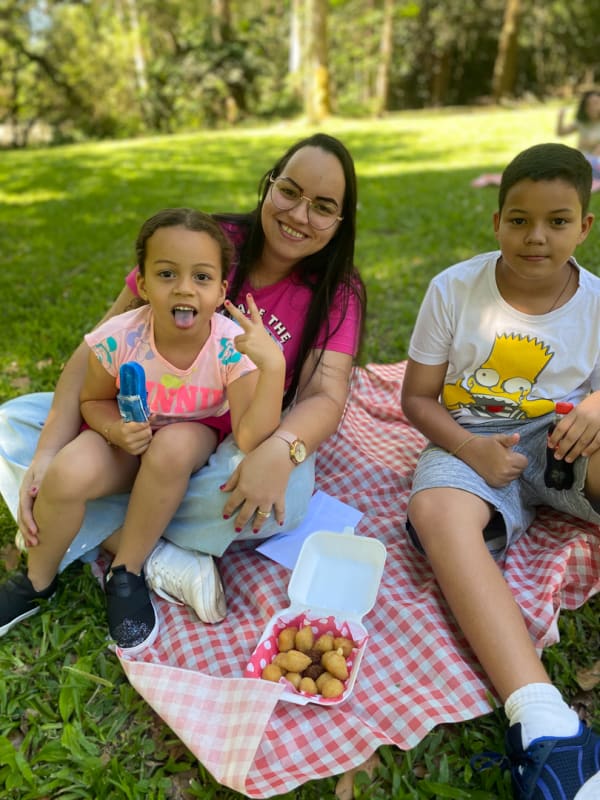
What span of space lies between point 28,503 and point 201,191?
6.39 m

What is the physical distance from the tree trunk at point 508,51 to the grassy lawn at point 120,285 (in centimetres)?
379

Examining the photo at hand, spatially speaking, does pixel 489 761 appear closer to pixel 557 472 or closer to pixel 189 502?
pixel 557 472

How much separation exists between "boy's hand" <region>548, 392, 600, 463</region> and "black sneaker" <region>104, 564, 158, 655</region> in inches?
49.6

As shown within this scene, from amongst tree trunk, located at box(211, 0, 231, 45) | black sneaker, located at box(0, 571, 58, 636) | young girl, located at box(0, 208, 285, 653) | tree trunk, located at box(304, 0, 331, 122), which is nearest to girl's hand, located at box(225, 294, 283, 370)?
young girl, located at box(0, 208, 285, 653)

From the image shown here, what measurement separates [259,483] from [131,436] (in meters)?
0.38

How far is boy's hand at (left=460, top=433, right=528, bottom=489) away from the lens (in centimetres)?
198

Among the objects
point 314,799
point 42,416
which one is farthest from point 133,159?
point 314,799

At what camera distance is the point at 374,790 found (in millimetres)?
1541

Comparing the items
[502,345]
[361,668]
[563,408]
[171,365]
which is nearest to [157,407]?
[171,365]

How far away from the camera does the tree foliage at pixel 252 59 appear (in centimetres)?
1633

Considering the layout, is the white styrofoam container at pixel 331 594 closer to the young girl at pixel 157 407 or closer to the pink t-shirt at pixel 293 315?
the young girl at pixel 157 407

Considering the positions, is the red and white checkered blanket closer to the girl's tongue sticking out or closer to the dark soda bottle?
the dark soda bottle

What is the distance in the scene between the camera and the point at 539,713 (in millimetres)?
1512

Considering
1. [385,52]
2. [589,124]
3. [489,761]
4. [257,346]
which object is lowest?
[489,761]
